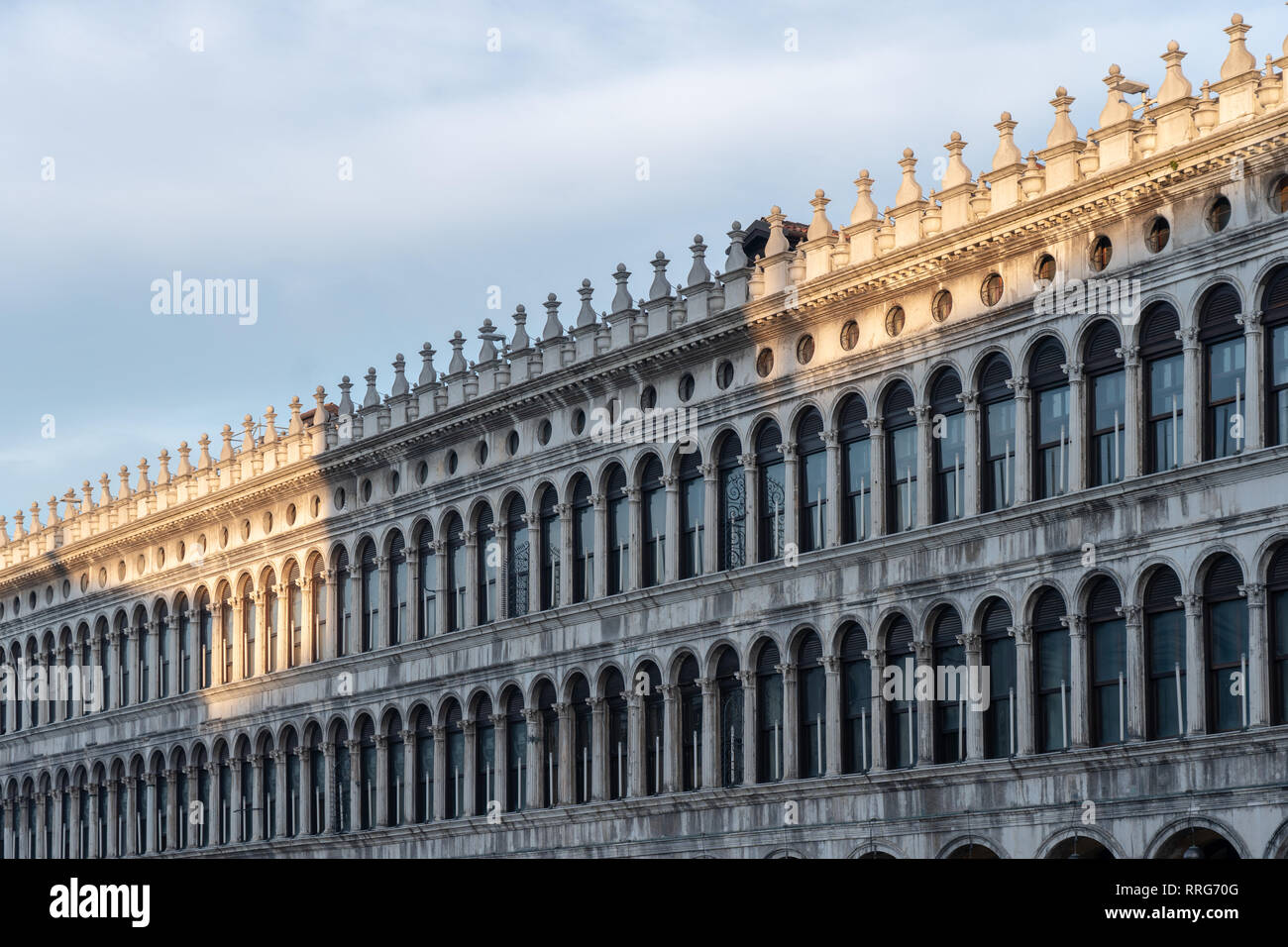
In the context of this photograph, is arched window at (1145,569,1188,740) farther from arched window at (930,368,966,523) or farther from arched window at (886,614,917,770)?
arched window at (886,614,917,770)

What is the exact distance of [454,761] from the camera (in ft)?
180

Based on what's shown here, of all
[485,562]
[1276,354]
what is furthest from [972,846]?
[485,562]

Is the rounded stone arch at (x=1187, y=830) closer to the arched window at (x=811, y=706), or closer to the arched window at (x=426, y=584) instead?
the arched window at (x=811, y=706)

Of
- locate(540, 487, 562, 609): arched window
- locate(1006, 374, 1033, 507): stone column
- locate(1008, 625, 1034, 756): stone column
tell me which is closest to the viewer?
locate(1008, 625, 1034, 756): stone column

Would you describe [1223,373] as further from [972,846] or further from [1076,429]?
[972,846]

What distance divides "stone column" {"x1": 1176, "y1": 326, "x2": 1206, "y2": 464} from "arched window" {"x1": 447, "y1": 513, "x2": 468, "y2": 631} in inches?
809

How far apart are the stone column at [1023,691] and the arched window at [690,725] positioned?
8.44m

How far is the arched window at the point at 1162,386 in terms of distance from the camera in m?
38.6

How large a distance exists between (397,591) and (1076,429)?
21.0 meters

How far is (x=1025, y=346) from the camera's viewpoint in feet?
135

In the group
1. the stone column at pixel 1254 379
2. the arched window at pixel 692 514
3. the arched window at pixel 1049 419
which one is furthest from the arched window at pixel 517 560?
the stone column at pixel 1254 379

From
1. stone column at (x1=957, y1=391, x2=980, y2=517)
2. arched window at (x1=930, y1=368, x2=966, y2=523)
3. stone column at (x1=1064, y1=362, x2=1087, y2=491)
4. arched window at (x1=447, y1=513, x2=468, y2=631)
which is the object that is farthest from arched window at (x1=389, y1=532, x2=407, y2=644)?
stone column at (x1=1064, y1=362, x2=1087, y2=491)

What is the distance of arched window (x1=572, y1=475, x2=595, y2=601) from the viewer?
51375 mm
